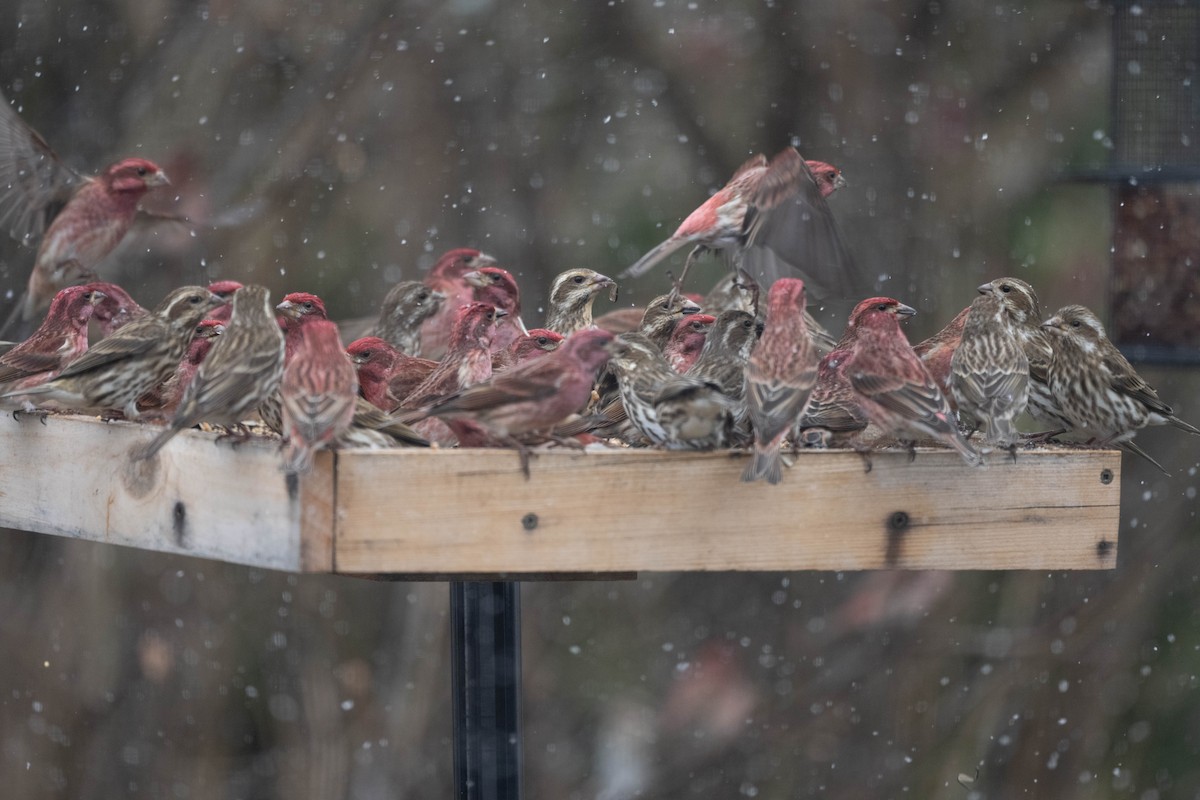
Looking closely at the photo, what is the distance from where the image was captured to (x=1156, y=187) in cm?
889

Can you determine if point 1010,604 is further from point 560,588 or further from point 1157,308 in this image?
point 560,588

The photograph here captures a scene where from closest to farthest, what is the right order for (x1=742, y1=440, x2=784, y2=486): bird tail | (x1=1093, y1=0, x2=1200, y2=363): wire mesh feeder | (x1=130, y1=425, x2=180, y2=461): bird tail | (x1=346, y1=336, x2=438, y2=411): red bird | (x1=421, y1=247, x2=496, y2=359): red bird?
(x1=742, y1=440, x2=784, y2=486): bird tail → (x1=130, y1=425, x2=180, y2=461): bird tail → (x1=346, y1=336, x2=438, y2=411): red bird → (x1=421, y1=247, x2=496, y2=359): red bird → (x1=1093, y1=0, x2=1200, y2=363): wire mesh feeder

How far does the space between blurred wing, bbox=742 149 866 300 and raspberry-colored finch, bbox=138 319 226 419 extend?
2.02 meters

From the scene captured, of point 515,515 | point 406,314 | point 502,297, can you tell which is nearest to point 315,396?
point 515,515

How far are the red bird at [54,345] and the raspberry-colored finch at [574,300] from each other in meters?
1.80

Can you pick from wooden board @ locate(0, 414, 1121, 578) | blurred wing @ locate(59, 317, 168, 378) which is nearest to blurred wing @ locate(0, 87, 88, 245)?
blurred wing @ locate(59, 317, 168, 378)

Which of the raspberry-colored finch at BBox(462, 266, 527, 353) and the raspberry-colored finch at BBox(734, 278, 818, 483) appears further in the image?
the raspberry-colored finch at BBox(462, 266, 527, 353)

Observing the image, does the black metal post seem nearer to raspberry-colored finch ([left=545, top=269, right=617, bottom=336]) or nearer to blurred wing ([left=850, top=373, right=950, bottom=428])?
blurred wing ([left=850, top=373, right=950, bottom=428])

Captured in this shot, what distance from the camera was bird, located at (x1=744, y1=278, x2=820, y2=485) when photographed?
461 cm

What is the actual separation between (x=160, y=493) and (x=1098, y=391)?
3482mm

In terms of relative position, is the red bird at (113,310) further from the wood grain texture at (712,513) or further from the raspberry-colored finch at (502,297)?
the wood grain texture at (712,513)

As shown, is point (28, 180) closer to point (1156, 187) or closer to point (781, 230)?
point (781, 230)

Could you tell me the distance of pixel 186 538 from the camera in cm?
480

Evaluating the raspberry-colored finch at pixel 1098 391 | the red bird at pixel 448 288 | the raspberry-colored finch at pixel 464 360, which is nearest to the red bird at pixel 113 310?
the raspberry-colored finch at pixel 464 360
